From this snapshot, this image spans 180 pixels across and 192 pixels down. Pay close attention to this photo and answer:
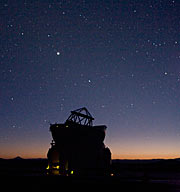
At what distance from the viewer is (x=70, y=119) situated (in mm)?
49531

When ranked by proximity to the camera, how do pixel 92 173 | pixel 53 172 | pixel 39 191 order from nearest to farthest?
pixel 39 191 < pixel 53 172 < pixel 92 173

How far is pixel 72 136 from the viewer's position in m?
48.7

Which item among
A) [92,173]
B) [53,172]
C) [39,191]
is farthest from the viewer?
[92,173]

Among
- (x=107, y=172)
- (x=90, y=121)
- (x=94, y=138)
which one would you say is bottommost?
(x=107, y=172)

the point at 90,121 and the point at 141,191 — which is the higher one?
the point at 90,121

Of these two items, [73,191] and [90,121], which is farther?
[90,121]

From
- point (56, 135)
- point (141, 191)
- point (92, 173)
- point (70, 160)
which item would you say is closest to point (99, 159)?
point (92, 173)

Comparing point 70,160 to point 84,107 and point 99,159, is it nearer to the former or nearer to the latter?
point 99,159

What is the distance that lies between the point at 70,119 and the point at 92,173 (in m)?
12.8

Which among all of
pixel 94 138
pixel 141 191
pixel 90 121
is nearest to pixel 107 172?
pixel 94 138

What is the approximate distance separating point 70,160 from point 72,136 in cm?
485

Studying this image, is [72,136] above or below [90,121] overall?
below

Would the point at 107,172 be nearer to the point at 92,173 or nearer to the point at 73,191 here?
the point at 92,173

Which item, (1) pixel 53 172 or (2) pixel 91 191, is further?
(1) pixel 53 172
